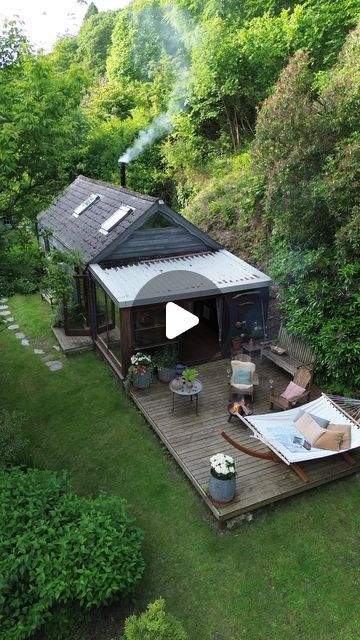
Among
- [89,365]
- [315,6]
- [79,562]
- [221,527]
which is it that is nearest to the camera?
[79,562]

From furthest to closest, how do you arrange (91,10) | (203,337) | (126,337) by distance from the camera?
(91,10) < (203,337) < (126,337)

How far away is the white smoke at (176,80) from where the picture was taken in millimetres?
20953

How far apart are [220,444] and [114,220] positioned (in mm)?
7263

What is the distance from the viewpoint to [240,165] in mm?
18062

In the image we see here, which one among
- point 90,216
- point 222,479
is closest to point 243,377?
point 222,479

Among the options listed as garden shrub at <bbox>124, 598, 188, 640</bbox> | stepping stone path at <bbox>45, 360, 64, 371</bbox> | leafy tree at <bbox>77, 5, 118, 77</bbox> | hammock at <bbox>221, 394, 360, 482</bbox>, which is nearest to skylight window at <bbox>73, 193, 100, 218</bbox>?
stepping stone path at <bbox>45, 360, 64, 371</bbox>

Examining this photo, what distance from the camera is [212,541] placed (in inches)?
276

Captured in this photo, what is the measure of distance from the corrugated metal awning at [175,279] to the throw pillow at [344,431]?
4.44m

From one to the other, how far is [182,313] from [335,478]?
528cm

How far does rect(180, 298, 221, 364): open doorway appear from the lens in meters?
11.9

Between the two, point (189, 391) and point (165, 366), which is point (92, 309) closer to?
point (165, 366)

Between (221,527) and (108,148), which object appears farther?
(108,148)

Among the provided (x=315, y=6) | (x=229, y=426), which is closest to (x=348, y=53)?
(x=315, y=6)

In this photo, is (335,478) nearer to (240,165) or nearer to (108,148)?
(240,165)
